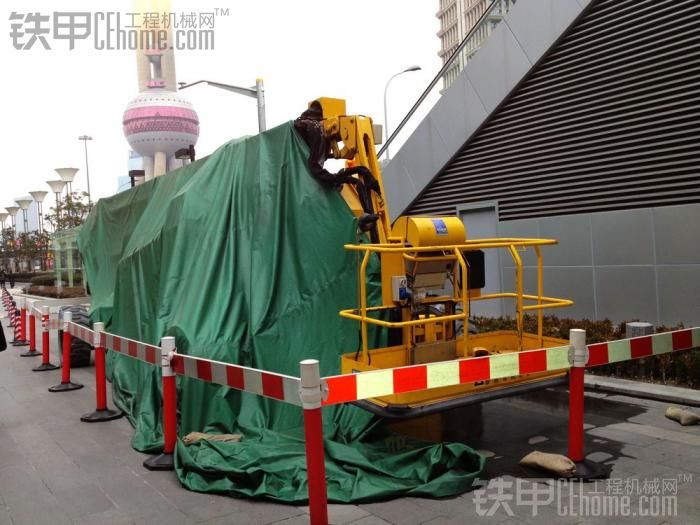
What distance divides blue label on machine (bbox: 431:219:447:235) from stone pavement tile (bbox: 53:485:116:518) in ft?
12.0

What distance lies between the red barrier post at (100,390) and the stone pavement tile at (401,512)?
13.5ft

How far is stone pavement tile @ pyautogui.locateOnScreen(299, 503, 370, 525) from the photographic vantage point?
4.15m

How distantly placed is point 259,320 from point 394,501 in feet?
8.63

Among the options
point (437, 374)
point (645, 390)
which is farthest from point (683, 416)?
point (437, 374)

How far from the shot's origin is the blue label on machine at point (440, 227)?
588cm

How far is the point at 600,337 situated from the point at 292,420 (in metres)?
5.24

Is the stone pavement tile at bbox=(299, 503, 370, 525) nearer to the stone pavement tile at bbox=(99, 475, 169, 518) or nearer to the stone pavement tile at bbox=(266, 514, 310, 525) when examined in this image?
the stone pavement tile at bbox=(266, 514, 310, 525)

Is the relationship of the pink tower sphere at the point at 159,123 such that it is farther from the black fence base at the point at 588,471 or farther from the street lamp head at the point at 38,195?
the black fence base at the point at 588,471

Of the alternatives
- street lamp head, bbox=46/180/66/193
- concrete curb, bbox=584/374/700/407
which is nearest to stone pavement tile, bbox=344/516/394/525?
concrete curb, bbox=584/374/700/407

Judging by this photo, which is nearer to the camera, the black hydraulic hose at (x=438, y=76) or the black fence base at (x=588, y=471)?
the black fence base at (x=588, y=471)

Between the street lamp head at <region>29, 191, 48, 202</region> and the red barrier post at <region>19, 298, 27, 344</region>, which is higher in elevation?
the street lamp head at <region>29, 191, 48, 202</region>

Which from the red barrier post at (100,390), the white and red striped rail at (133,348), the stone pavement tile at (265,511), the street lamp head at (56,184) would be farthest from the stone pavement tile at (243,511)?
the street lamp head at (56,184)

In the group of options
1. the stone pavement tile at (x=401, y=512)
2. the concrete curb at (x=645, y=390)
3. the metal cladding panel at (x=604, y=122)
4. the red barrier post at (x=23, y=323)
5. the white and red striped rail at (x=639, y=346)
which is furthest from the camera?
the red barrier post at (x=23, y=323)

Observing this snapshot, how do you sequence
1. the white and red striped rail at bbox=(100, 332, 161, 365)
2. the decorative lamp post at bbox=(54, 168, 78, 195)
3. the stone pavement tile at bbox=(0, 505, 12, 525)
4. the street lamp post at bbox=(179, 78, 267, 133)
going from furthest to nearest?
the decorative lamp post at bbox=(54, 168, 78, 195)
the street lamp post at bbox=(179, 78, 267, 133)
the white and red striped rail at bbox=(100, 332, 161, 365)
the stone pavement tile at bbox=(0, 505, 12, 525)
